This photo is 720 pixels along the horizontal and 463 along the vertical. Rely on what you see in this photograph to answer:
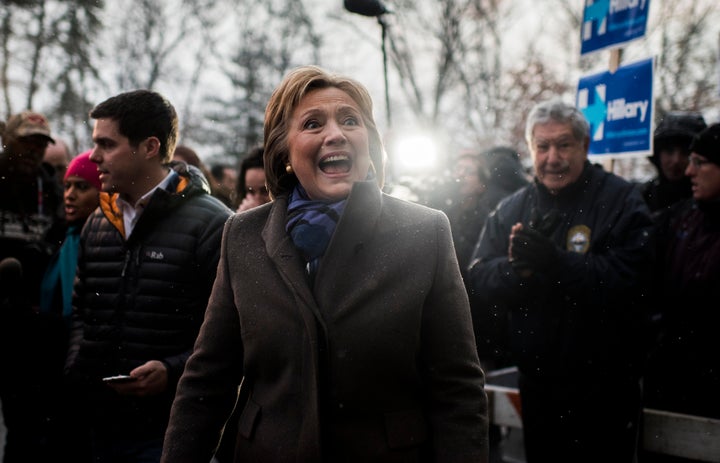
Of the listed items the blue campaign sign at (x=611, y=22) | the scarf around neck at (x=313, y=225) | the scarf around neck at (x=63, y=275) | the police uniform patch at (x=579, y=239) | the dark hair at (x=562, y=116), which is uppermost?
the blue campaign sign at (x=611, y=22)

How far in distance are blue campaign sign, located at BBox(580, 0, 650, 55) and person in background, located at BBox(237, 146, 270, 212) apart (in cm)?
278

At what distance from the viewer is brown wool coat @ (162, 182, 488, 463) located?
6.40ft

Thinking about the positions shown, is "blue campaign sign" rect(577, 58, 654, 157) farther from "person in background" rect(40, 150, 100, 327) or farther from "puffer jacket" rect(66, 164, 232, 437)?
"person in background" rect(40, 150, 100, 327)

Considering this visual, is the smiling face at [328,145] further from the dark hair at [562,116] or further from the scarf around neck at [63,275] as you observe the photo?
the scarf around neck at [63,275]

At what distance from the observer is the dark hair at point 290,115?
2.26 meters

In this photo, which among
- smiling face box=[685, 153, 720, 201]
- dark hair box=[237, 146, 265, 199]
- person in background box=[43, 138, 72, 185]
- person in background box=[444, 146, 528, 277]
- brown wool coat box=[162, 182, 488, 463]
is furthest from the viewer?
person in background box=[43, 138, 72, 185]

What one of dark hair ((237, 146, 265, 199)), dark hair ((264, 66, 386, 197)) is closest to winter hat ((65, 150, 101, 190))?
dark hair ((237, 146, 265, 199))

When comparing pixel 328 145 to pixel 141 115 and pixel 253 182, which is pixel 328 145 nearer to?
pixel 141 115

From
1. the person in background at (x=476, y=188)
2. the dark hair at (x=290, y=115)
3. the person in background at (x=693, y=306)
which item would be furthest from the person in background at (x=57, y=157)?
the person in background at (x=693, y=306)

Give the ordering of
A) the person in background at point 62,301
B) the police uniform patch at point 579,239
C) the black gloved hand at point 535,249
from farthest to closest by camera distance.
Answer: the person in background at point 62,301 → the police uniform patch at point 579,239 → the black gloved hand at point 535,249

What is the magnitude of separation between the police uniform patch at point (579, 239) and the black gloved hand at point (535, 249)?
0.91 feet

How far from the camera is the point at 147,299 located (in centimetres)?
303

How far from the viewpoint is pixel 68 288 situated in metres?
4.01

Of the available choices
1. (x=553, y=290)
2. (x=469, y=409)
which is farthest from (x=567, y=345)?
(x=469, y=409)
